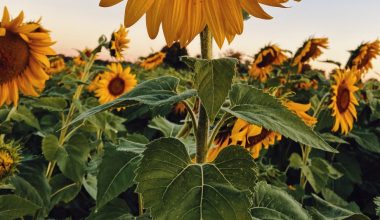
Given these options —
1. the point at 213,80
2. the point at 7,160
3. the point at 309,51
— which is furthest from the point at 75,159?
the point at 309,51

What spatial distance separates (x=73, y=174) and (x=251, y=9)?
1356 mm

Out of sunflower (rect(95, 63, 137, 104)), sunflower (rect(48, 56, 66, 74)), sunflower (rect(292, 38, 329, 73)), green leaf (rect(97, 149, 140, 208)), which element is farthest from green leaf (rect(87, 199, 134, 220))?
sunflower (rect(292, 38, 329, 73))

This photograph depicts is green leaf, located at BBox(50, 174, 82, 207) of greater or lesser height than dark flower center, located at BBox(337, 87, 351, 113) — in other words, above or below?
below

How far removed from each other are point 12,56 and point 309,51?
3131 mm

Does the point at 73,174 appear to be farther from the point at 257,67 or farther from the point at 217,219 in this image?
Result: the point at 257,67

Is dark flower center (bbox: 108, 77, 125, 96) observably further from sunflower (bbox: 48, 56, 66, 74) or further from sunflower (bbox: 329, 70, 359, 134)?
sunflower (bbox: 329, 70, 359, 134)

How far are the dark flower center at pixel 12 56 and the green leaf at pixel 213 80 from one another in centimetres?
150

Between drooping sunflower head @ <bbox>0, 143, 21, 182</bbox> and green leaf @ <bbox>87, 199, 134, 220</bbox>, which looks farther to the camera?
drooping sunflower head @ <bbox>0, 143, 21, 182</bbox>

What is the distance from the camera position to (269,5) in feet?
3.17

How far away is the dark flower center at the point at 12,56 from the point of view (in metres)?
2.21

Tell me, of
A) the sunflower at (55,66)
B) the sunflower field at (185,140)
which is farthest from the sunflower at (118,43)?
the sunflower at (55,66)

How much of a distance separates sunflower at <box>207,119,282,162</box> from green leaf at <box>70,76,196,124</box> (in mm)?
391

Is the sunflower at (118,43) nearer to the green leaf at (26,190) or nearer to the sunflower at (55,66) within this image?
the sunflower at (55,66)

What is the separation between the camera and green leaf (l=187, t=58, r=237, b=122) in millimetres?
909
